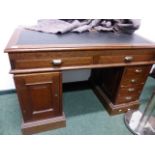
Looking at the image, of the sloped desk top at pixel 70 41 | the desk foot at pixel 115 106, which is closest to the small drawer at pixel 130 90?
the desk foot at pixel 115 106

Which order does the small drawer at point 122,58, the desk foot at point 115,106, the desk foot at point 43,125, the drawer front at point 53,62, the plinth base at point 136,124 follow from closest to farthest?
the drawer front at point 53,62
the small drawer at point 122,58
the desk foot at point 43,125
the plinth base at point 136,124
the desk foot at point 115,106

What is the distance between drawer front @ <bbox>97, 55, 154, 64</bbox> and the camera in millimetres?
1121

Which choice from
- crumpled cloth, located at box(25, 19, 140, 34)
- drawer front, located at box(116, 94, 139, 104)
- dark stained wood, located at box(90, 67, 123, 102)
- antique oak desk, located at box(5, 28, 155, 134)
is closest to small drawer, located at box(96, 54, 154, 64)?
antique oak desk, located at box(5, 28, 155, 134)

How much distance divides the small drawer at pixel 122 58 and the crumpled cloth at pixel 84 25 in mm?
284

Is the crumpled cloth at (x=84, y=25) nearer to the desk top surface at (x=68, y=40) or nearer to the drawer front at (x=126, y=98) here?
the desk top surface at (x=68, y=40)

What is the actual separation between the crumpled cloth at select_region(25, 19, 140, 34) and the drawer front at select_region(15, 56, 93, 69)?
0.28 metres

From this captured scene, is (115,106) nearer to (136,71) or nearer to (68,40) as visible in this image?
(136,71)

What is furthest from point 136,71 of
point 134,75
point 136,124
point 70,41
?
point 70,41

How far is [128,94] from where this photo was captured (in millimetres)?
1466

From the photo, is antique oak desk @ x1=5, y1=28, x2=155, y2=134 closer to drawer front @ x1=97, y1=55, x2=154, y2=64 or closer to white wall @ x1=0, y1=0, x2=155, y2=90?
drawer front @ x1=97, y1=55, x2=154, y2=64

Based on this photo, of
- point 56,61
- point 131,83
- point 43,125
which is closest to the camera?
point 56,61

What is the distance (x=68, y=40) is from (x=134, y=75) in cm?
67

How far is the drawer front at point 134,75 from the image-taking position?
1.30m
